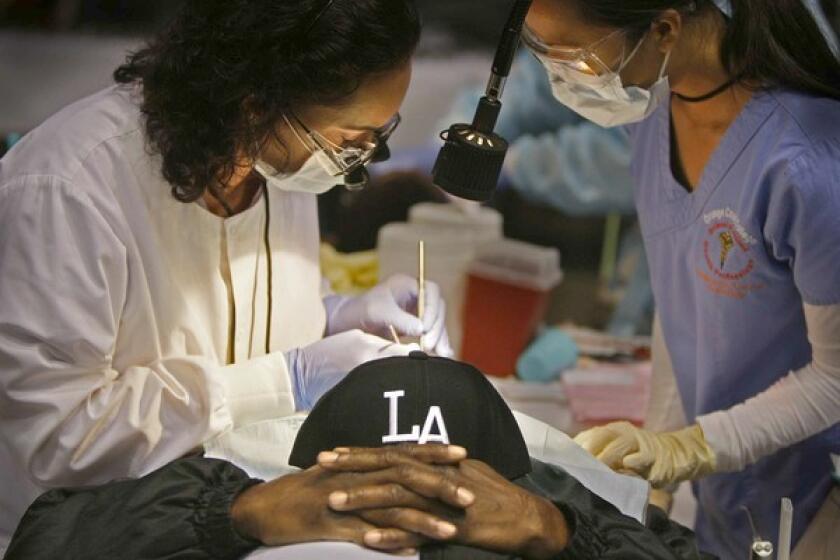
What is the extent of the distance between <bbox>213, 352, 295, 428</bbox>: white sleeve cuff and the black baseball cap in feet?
0.75

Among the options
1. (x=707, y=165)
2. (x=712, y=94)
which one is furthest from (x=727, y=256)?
(x=712, y=94)

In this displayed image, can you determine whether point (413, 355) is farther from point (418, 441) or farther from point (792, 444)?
point (792, 444)

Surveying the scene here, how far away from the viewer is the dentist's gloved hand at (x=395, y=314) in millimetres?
2047

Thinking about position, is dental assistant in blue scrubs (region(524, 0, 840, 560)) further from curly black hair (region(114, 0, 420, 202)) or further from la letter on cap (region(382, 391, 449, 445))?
la letter on cap (region(382, 391, 449, 445))

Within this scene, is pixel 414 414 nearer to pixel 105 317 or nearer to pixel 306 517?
pixel 306 517

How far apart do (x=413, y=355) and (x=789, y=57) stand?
0.92m

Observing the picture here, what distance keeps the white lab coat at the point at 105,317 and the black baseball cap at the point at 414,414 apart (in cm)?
A: 26

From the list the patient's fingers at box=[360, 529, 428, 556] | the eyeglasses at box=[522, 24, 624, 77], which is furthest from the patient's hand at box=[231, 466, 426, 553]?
the eyeglasses at box=[522, 24, 624, 77]

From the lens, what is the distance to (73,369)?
5.46ft

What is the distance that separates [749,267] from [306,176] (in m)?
0.83

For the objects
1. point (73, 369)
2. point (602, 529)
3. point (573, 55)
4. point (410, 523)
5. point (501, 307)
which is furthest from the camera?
point (501, 307)

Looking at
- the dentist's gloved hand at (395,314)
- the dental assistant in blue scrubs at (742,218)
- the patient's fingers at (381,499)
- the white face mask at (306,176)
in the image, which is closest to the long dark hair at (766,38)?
the dental assistant in blue scrubs at (742,218)

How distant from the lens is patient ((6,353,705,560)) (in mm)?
1434

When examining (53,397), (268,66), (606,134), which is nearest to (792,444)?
(268,66)
